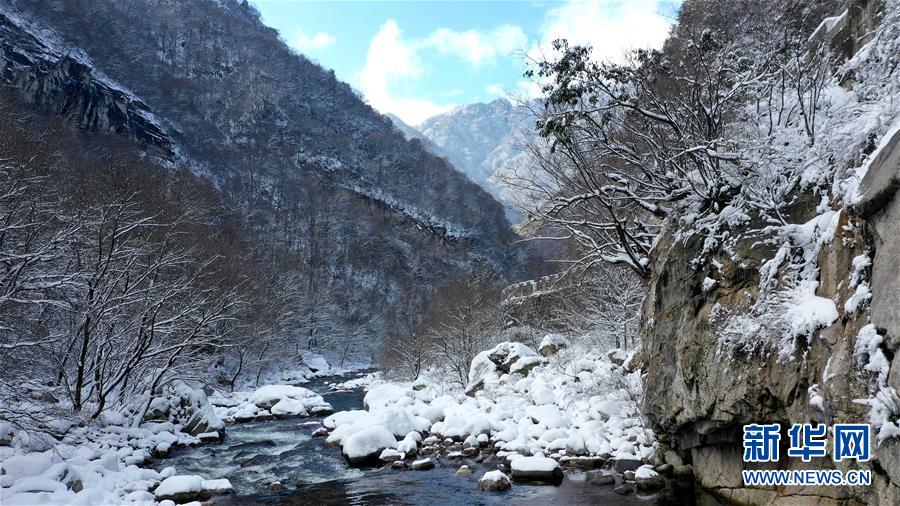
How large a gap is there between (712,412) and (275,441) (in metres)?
12.9

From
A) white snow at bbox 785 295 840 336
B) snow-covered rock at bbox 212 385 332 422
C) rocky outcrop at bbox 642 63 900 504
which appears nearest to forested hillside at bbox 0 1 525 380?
snow-covered rock at bbox 212 385 332 422

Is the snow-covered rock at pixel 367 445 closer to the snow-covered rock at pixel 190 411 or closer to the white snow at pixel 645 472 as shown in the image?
the snow-covered rock at pixel 190 411

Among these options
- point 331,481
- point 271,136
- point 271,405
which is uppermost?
point 271,136

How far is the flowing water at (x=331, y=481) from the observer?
9.09 meters

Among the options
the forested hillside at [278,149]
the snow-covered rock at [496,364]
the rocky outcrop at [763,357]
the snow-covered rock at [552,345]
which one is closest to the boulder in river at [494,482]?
the rocky outcrop at [763,357]

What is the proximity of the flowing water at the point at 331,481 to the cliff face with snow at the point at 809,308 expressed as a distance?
7.15ft

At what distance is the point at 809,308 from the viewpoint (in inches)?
213

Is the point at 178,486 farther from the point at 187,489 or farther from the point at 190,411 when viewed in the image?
the point at 190,411

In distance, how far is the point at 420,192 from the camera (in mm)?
94438

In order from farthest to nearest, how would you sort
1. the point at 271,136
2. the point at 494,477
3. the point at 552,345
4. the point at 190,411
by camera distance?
1. the point at 271,136
2. the point at 552,345
3. the point at 190,411
4. the point at 494,477

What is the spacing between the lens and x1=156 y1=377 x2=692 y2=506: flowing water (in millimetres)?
9094

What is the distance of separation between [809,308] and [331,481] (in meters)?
9.57

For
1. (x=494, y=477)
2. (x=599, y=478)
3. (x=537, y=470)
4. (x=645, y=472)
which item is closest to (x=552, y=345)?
(x=537, y=470)

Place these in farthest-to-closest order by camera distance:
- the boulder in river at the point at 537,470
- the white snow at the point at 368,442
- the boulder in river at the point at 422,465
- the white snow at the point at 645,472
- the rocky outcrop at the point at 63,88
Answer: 1. the rocky outcrop at the point at 63,88
2. the white snow at the point at 368,442
3. the boulder in river at the point at 422,465
4. the boulder in river at the point at 537,470
5. the white snow at the point at 645,472
